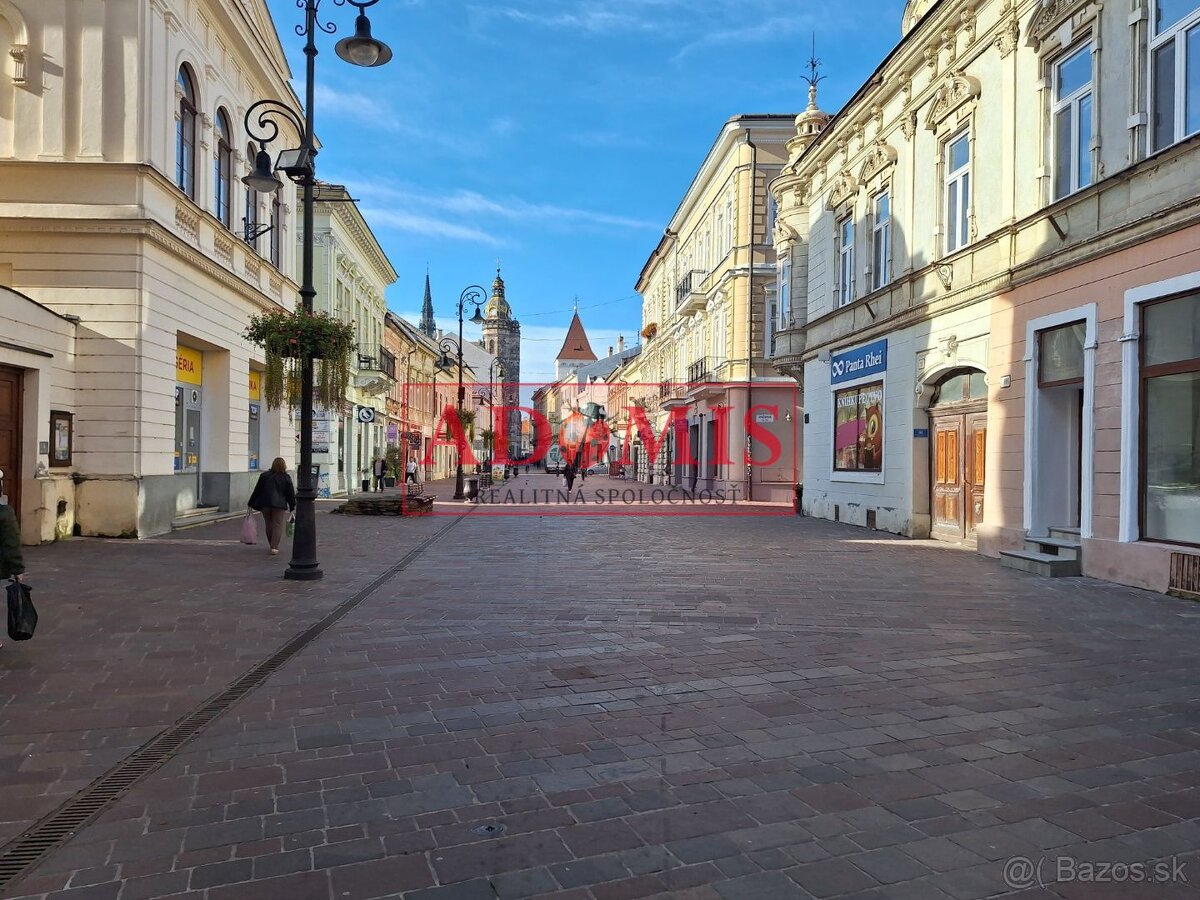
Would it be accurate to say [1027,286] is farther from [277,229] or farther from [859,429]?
[277,229]

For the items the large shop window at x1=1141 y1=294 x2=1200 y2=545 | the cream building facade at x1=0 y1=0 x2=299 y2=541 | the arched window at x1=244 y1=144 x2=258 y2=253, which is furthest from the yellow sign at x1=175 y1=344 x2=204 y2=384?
the large shop window at x1=1141 y1=294 x2=1200 y2=545

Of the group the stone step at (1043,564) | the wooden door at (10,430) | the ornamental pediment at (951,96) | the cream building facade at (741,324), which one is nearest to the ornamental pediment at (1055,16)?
the ornamental pediment at (951,96)

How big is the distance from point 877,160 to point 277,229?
1545 cm

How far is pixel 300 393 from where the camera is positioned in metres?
11.2

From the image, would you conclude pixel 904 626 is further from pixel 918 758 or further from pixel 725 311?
pixel 725 311

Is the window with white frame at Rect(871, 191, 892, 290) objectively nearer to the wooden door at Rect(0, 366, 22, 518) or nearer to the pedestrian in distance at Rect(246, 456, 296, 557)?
the pedestrian in distance at Rect(246, 456, 296, 557)

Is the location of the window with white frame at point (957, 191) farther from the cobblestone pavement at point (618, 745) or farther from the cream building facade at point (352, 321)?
the cream building facade at point (352, 321)

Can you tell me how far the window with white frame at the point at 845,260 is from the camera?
19.5 metres

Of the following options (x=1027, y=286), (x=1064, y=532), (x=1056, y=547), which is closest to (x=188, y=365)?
(x=1027, y=286)

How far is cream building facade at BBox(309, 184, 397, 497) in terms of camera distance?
28672mm

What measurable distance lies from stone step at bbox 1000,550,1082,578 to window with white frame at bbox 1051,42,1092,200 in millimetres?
4956

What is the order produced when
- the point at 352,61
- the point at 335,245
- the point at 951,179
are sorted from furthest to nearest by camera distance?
the point at 335,245 → the point at 951,179 → the point at 352,61

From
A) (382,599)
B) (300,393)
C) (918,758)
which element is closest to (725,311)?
(300,393)

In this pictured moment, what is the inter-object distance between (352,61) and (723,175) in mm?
25071
